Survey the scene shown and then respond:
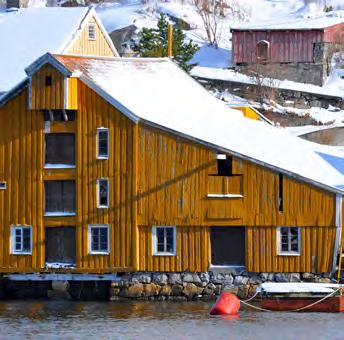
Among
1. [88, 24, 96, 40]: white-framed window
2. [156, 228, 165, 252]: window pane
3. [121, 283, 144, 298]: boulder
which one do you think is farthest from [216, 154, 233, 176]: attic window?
[88, 24, 96, 40]: white-framed window

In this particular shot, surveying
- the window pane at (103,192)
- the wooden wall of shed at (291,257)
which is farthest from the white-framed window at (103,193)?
the wooden wall of shed at (291,257)

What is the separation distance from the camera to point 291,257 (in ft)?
191

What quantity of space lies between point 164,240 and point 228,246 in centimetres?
218

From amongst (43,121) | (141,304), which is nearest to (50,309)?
(141,304)

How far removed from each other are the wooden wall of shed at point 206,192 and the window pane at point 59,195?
2.56m

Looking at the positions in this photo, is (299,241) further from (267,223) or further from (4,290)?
(4,290)

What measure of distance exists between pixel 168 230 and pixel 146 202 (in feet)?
3.95

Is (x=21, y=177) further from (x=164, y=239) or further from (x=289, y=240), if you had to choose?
(x=289, y=240)

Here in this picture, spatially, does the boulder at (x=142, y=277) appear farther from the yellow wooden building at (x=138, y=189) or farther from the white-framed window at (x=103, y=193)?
the white-framed window at (x=103, y=193)

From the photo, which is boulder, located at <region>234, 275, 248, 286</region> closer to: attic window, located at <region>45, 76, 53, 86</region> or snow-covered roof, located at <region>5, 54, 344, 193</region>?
snow-covered roof, located at <region>5, 54, 344, 193</region>

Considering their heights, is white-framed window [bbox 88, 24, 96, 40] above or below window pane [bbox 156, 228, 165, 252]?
above

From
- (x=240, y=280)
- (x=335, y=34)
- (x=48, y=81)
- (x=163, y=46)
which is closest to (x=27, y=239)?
(x=48, y=81)

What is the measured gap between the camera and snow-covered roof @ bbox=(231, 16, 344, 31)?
104938mm

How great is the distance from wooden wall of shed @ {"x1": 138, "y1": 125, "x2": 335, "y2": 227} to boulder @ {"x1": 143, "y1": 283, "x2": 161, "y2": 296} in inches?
83.5
